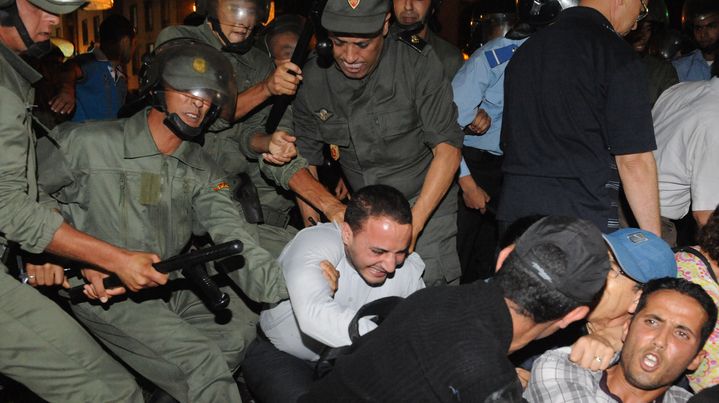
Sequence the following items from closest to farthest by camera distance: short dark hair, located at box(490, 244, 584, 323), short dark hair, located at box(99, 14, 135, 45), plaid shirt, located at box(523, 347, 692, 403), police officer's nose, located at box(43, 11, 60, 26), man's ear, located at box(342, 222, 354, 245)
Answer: short dark hair, located at box(490, 244, 584, 323) < plaid shirt, located at box(523, 347, 692, 403) < police officer's nose, located at box(43, 11, 60, 26) < man's ear, located at box(342, 222, 354, 245) < short dark hair, located at box(99, 14, 135, 45)

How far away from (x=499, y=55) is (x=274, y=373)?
6.91ft

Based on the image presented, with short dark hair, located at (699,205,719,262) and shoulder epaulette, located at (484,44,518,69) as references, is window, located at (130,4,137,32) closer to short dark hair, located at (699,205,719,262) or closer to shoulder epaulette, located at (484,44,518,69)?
shoulder epaulette, located at (484,44,518,69)

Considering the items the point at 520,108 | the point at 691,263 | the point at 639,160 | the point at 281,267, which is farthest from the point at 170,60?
the point at 691,263

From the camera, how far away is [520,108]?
3.39 metres

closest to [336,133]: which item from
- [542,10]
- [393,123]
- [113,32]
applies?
[393,123]

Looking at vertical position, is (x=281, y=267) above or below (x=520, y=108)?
below

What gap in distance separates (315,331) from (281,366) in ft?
1.35

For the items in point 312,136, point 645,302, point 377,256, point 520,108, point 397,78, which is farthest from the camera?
point 312,136

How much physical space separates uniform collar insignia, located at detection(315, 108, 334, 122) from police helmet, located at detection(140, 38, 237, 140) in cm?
47

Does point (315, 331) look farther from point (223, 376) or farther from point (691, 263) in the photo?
point (691, 263)

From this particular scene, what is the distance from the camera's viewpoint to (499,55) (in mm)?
4035

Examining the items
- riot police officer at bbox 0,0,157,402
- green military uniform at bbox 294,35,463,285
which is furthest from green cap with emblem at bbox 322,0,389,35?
riot police officer at bbox 0,0,157,402

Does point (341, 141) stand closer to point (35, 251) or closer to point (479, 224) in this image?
point (479, 224)

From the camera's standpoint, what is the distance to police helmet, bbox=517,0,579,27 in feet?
13.0
